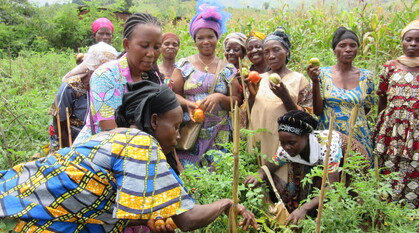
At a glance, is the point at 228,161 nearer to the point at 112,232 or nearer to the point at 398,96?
the point at 112,232

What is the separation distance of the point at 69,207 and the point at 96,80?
87 centimetres

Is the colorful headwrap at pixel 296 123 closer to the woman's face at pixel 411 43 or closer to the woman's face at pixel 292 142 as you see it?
the woman's face at pixel 292 142

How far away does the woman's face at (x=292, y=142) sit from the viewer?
8.05 ft

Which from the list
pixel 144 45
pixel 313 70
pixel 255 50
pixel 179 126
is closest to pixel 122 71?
pixel 144 45

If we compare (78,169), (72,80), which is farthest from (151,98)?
(72,80)

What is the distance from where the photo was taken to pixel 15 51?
13.0 meters

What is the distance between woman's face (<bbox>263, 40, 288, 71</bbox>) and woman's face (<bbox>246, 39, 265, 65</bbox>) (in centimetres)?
58

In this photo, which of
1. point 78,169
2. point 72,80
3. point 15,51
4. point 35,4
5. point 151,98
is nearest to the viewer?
point 78,169

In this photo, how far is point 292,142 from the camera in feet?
8.09

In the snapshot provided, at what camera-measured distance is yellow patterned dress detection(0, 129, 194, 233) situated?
4.56 ft

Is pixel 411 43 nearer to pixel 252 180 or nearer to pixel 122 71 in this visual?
pixel 252 180

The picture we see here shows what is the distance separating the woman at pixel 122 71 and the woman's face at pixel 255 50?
5.18ft

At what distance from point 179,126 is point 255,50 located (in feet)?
4.92

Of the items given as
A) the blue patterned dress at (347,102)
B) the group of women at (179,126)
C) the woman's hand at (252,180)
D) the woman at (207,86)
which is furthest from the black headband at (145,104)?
the blue patterned dress at (347,102)
